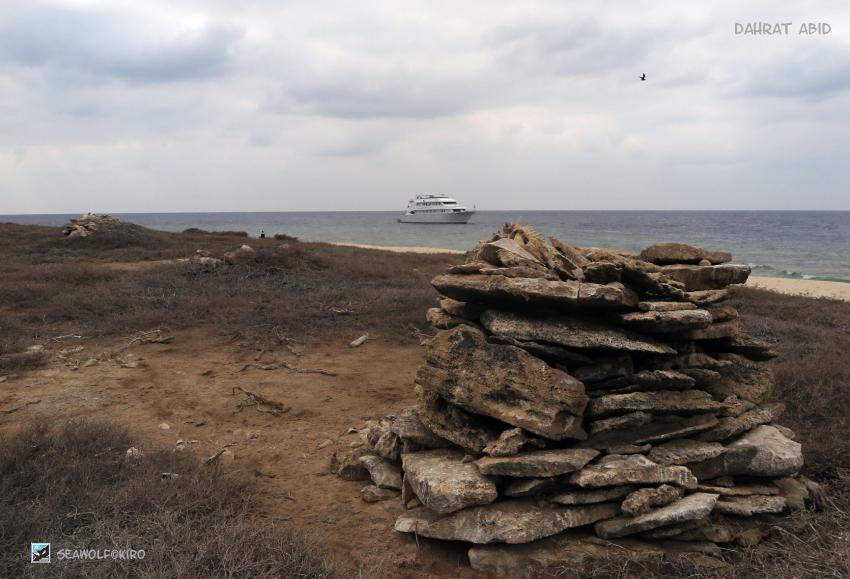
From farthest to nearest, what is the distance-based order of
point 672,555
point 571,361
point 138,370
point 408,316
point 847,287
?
point 847,287 → point 408,316 → point 138,370 → point 571,361 → point 672,555

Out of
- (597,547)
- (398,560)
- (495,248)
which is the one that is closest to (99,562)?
(398,560)

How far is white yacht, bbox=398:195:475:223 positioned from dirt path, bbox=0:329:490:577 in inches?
3706

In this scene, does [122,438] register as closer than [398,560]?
No

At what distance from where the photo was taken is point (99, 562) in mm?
4039

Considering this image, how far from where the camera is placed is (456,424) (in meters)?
5.81

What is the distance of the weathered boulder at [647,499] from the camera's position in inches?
189

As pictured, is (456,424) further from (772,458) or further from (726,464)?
(772,458)

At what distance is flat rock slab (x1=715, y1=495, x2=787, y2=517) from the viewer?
5066 millimetres

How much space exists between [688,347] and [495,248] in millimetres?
2513

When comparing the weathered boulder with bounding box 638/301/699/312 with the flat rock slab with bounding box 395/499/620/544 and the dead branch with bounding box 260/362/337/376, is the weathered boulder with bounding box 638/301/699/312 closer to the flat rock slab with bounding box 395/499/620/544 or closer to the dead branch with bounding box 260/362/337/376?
the flat rock slab with bounding box 395/499/620/544

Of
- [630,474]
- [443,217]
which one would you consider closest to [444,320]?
[630,474]

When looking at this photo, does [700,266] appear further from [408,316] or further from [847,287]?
[847,287]

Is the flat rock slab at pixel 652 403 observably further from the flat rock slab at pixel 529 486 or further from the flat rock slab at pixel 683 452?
the flat rock slab at pixel 529 486

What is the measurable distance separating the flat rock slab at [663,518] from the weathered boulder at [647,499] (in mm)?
47
